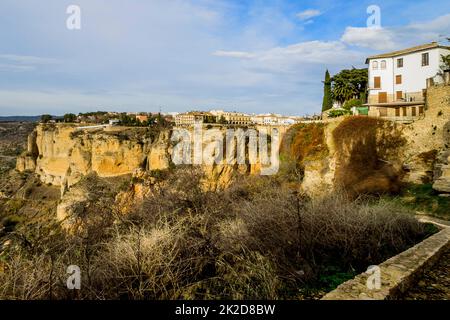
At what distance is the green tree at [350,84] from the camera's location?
33219 millimetres

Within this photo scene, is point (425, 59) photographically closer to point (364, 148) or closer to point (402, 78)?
point (402, 78)

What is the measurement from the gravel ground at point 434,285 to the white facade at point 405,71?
75.5 ft

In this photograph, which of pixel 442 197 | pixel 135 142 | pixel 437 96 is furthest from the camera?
pixel 135 142

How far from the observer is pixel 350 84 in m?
33.3

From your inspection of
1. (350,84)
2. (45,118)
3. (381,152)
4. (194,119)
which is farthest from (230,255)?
(45,118)

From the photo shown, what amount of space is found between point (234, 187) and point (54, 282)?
8.29m

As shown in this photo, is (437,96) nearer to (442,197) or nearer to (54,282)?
(442,197)

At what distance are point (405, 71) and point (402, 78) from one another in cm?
59

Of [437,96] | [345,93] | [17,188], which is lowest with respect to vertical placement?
[17,188]

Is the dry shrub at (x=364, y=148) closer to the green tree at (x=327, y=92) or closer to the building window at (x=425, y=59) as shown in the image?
the building window at (x=425, y=59)

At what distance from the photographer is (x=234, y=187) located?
1115 centimetres

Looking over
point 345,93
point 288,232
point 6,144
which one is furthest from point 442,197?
point 6,144

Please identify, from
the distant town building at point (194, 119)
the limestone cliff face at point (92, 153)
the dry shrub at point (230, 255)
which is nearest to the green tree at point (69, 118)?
the limestone cliff face at point (92, 153)

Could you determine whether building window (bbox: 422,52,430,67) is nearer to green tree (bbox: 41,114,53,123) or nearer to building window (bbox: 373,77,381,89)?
building window (bbox: 373,77,381,89)
